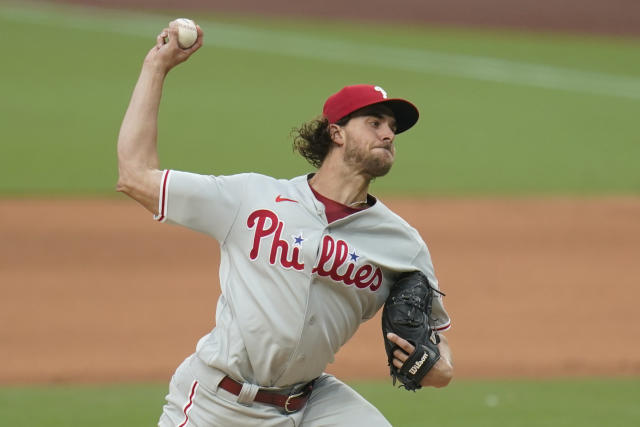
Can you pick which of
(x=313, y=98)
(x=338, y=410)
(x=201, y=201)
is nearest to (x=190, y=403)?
(x=338, y=410)

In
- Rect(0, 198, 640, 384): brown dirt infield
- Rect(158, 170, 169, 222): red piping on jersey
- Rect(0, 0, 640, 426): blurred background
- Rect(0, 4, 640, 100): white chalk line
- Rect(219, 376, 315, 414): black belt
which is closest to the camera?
Rect(158, 170, 169, 222): red piping on jersey

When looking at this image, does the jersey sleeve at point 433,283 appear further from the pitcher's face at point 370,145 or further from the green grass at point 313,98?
the green grass at point 313,98

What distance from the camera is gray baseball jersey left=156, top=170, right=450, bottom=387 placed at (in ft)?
15.7

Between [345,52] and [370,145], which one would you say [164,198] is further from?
[345,52]

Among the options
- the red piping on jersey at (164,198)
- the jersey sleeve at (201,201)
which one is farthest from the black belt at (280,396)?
the red piping on jersey at (164,198)

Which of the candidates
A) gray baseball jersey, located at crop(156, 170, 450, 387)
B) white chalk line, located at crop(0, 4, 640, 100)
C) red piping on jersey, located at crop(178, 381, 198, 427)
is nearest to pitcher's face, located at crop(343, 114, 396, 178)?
gray baseball jersey, located at crop(156, 170, 450, 387)

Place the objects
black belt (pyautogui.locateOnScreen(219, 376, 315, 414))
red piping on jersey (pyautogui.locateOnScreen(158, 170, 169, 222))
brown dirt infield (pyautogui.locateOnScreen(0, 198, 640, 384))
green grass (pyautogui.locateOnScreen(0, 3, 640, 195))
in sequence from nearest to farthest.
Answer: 1. red piping on jersey (pyautogui.locateOnScreen(158, 170, 169, 222))
2. black belt (pyautogui.locateOnScreen(219, 376, 315, 414))
3. brown dirt infield (pyautogui.locateOnScreen(0, 198, 640, 384))
4. green grass (pyautogui.locateOnScreen(0, 3, 640, 195))

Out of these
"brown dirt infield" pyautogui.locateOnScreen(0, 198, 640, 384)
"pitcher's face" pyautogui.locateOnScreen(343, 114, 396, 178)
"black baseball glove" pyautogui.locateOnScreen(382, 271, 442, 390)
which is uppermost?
"pitcher's face" pyautogui.locateOnScreen(343, 114, 396, 178)

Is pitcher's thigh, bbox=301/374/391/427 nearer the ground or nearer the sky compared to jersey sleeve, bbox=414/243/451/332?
A: nearer the ground

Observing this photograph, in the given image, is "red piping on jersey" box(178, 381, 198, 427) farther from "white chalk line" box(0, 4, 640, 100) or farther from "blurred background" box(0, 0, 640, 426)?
"white chalk line" box(0, 4, 640, 100)

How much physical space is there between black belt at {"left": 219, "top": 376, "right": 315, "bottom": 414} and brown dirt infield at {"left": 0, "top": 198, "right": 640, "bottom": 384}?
3306mm

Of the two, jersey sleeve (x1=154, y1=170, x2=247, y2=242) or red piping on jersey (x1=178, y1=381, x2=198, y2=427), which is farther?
red piping on jersey (x1=178, y1=381, x2=198, y2=427)

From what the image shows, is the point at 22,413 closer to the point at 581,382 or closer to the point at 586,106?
the point at 581,382

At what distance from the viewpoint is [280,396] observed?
497cm
